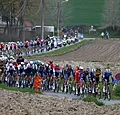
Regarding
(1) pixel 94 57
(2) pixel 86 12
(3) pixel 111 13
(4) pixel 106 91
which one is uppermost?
(2) pixel 86 12

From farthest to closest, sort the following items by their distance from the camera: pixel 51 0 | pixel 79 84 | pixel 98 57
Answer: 1. pixel 51 0
2. pixel 98 57
3. pixel 79 84

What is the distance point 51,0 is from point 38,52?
45.0 metres

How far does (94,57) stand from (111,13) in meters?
56.7

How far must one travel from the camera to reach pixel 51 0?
104 meters

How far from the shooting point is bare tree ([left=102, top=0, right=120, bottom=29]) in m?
113

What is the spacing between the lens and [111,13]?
113m

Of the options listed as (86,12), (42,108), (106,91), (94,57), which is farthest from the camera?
(86,12)

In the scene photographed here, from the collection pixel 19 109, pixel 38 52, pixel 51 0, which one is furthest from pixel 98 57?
pixel 51 0

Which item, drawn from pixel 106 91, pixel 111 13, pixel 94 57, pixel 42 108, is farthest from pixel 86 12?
pixel 42 108

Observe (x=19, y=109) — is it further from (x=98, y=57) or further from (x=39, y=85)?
(x=98, y=57)

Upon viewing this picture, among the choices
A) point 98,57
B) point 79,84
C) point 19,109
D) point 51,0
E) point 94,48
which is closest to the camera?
point 19,109

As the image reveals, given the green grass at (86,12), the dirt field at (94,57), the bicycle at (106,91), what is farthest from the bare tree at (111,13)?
the bicycle at (106,91)

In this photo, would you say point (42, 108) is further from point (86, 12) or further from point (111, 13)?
point (86, 12)

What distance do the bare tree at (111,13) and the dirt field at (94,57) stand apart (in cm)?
3930
